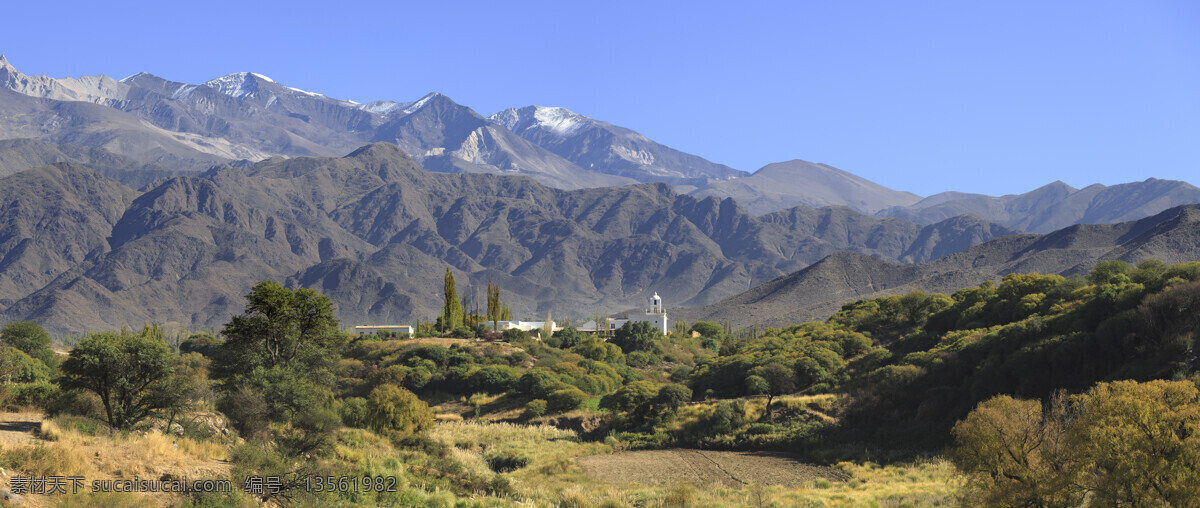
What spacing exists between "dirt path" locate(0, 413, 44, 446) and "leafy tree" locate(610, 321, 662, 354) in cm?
7738

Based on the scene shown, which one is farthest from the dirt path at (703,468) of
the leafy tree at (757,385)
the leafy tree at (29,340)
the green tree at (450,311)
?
the green tree at (450,311)

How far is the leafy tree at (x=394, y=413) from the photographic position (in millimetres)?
45688

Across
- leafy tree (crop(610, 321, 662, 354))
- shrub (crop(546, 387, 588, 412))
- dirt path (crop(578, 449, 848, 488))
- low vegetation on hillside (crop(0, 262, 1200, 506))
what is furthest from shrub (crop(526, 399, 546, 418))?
leafy tree (crop(610, 321, 662, 354))

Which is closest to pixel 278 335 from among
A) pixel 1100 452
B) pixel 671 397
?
pixel 671 397

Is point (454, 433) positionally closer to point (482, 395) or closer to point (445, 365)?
point (482, 395)

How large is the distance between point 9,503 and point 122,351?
43.9ft

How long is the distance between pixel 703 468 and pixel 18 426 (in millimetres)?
27324

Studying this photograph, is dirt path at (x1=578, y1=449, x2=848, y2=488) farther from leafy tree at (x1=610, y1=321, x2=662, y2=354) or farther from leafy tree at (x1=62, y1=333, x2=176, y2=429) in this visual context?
leafy tree at (x1=610, y1=321, x2=662, y2=354)

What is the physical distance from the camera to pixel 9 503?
1742 centimetres

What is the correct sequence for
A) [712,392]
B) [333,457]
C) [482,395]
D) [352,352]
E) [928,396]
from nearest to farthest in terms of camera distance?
[333,457] → [928,396] → [712,392] → [482,395] → [352,352]

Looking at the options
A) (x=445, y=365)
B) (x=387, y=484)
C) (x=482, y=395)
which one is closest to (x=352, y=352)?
(x=445, y=365)

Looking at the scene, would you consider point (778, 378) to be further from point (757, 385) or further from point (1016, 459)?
point (1016, 459)

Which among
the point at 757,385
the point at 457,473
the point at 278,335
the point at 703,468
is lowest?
the point at 703,468

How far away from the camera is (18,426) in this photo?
25297 mm
